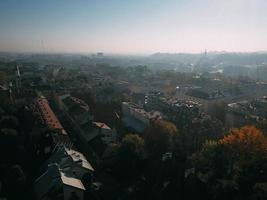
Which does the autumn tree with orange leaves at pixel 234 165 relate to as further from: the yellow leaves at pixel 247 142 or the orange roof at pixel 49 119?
the orange roof at pixel 49 119

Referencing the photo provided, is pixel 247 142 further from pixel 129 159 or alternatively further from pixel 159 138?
pixel 129 159

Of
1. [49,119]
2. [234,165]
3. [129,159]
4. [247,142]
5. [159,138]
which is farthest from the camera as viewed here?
[49,119]

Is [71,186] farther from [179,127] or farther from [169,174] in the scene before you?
[179,127]

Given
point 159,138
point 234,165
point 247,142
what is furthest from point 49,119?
point 247,142

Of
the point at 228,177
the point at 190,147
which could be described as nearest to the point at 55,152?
the point at 190,147

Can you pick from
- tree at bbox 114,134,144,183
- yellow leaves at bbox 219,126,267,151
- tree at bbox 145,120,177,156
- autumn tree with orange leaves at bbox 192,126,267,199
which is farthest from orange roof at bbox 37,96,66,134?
yellow leaves at bbox 219,126,267,151

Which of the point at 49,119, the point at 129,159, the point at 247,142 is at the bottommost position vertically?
the point at 129,159

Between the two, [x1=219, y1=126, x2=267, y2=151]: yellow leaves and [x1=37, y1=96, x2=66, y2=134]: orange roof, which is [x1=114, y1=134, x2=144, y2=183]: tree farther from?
[x1=37, y1=96, x2=66, y2=134]: orange roof

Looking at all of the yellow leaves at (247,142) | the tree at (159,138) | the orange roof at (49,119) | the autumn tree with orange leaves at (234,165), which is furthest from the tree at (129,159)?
the orange roof at (49,119)

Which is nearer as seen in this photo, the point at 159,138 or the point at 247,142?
the point at 247,142

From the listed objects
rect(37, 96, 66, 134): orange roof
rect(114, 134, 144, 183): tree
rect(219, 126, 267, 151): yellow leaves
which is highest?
rect(219, 126, 267, 151): yellow leaves
